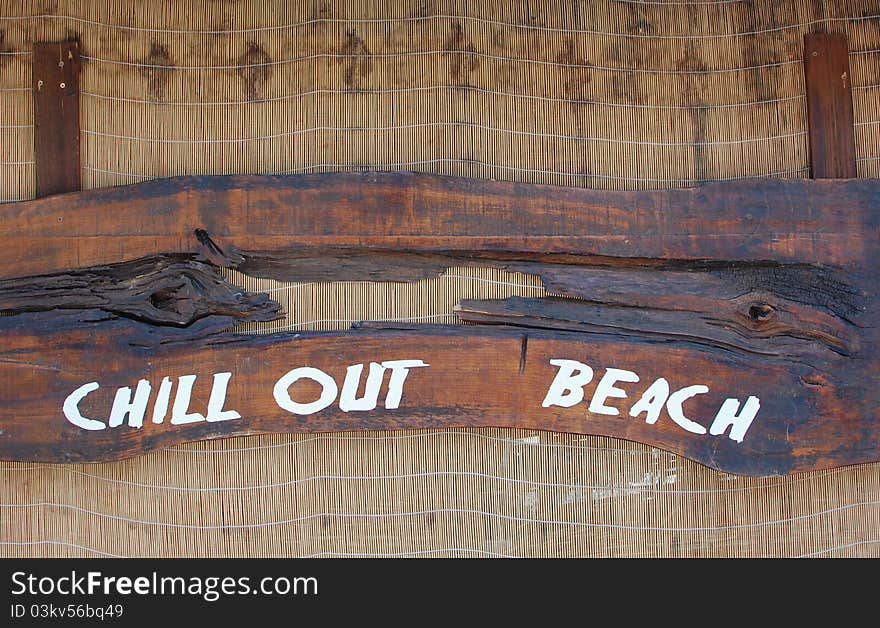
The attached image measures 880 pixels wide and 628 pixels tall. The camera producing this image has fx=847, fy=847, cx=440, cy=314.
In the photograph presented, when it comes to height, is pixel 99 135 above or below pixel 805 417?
above

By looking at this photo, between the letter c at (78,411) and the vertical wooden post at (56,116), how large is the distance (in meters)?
0.67

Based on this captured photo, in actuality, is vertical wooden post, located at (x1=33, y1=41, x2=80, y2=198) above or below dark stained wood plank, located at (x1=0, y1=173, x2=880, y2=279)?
above

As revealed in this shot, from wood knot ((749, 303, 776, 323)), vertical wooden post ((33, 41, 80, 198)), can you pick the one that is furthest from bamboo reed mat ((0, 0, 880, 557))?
wood knot ((749, 303, 776, 323))

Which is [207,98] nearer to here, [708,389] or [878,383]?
[708,389]

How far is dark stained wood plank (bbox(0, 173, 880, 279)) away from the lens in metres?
2.70

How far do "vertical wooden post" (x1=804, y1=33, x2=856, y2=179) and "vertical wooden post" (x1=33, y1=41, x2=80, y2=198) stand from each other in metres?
2.50

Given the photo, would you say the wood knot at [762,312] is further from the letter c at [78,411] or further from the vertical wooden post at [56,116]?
the vertical wooden post at [56,116]

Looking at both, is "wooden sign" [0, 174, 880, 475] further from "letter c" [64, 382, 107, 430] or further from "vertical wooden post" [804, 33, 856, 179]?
"vertical wooden post" [804, 33, 856, 179]

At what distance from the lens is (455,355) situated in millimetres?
2691

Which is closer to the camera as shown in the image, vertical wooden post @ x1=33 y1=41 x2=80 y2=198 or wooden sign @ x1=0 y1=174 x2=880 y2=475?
wooden sign @ x1=0 y1=174 x2=880 y2=475

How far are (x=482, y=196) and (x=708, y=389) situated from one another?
3.11 feet

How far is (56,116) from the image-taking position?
286 cm

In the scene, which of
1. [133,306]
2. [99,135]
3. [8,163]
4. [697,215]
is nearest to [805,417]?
[697,215]

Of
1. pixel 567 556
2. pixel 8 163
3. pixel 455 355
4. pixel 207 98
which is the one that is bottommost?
pixel 567 556
